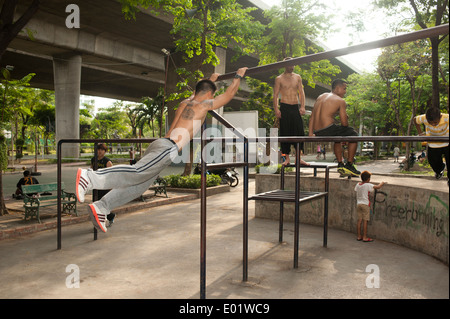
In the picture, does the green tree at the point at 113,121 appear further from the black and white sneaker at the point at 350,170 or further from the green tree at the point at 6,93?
the black and white sneaker at the point at 350,170

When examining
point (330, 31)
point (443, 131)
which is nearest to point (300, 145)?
point (443, 131)

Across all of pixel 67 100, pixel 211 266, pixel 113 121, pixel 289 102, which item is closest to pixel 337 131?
pixel 289 102

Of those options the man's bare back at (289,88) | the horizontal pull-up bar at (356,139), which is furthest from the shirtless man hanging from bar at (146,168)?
the man's bare back at (289,88)

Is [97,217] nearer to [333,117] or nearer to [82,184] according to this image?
[82,184]

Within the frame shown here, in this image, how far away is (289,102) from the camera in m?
4.25

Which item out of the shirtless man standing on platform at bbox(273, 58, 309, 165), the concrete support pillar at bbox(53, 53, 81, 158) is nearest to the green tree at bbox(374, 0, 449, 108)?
the shirtless man standing on platform at bbox(273, 58, 309, 165)

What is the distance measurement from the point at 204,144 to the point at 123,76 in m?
27.6

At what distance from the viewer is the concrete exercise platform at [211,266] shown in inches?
174

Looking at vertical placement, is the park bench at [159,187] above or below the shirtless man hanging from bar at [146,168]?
below

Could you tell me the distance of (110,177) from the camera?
9.88ft

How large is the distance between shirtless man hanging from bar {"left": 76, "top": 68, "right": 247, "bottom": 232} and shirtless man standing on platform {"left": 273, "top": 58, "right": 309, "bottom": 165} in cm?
69

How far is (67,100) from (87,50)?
17.4ft

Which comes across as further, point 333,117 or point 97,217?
point 333,117

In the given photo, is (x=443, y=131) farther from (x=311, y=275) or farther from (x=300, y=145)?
(x=311, y=275)
